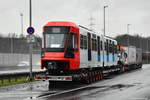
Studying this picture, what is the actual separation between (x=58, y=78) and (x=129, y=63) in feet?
112

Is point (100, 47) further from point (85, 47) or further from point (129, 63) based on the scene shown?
point (129, 63)

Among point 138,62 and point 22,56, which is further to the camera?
point 22,56

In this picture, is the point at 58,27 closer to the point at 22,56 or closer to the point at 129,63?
the point at 129,63

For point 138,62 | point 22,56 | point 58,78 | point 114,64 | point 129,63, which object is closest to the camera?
point 58,78

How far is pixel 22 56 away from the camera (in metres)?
74.6

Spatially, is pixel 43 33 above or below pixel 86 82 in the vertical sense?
above

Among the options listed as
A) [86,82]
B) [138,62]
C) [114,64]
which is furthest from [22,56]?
[86,82]

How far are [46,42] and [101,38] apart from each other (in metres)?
10.4

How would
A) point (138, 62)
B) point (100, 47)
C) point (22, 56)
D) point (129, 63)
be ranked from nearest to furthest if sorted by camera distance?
point (100, 47)
point (129, 63)
point (138, 62)
point (22, 56)

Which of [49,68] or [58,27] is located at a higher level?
[58,27]

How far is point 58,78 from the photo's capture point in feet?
79.7

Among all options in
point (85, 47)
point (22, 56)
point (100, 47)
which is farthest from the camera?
point (22, 56)

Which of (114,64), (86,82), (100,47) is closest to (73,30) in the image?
(86,82)

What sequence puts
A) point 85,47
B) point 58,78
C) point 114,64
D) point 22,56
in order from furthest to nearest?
point 22,56 < point 114,64 < point 85,47 < point 58,78
